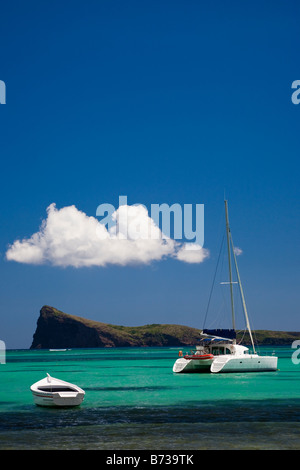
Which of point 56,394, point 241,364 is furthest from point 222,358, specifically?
point 56,394

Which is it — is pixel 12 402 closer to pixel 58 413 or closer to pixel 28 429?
pixel 58 413

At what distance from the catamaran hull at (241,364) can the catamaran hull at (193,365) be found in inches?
85.5

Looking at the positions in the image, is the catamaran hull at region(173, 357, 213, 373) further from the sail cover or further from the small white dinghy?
the small white dinghy

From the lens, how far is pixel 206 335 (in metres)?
63.8

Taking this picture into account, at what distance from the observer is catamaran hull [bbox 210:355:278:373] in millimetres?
57866

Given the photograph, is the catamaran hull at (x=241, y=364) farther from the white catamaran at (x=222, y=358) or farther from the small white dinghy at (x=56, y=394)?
the small white dinghy at (x=56, y=394)

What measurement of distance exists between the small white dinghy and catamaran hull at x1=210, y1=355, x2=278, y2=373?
27945 millimetres

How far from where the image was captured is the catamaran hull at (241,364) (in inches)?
2278

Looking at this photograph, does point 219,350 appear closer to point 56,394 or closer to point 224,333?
point 224,333
